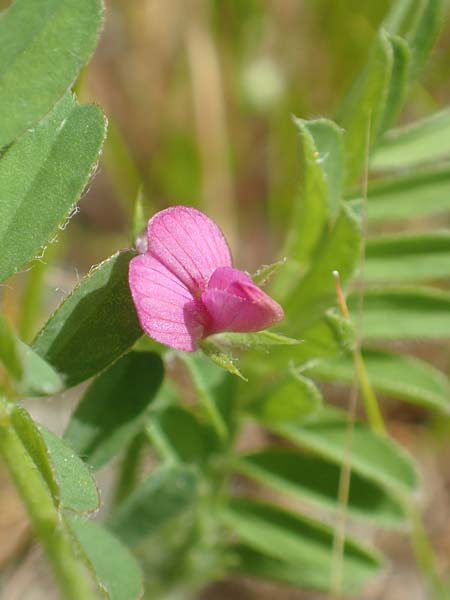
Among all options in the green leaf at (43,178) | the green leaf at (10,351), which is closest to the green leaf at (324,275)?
the green leaf at (43,178)

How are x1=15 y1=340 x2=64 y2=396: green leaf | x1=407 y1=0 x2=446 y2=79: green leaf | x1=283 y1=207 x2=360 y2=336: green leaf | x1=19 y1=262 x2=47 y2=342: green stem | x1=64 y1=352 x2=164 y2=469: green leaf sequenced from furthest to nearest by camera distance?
x1=19 y1=262 x2=47 y2=342: green stem < x1=407 y1=0 x2=446 y2=79: green leaf < x1=283 y1=207 x2=360 y2=336: green leaf < x1=64 y1=352 x2=164 y2=469: green leaf < x1=15 y1=340 x2=64 y2=396: green leaf

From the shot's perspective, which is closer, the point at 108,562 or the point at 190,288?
the point at 190,288

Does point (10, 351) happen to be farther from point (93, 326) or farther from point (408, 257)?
point (408, 257)

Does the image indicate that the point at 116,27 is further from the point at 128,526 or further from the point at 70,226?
the point at 128,526

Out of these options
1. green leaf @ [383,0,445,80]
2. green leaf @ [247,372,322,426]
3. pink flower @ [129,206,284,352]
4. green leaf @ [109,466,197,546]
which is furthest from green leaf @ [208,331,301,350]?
green leaf @ [383,0,445,80]

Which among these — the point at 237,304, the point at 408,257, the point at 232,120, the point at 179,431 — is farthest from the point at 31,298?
the point at 232,120

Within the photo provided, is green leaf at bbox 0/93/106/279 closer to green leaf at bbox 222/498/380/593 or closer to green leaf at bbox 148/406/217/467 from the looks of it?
green leaf at bbox 148/406/217/467

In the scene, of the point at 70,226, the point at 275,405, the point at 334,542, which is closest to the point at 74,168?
the point at 275,405
